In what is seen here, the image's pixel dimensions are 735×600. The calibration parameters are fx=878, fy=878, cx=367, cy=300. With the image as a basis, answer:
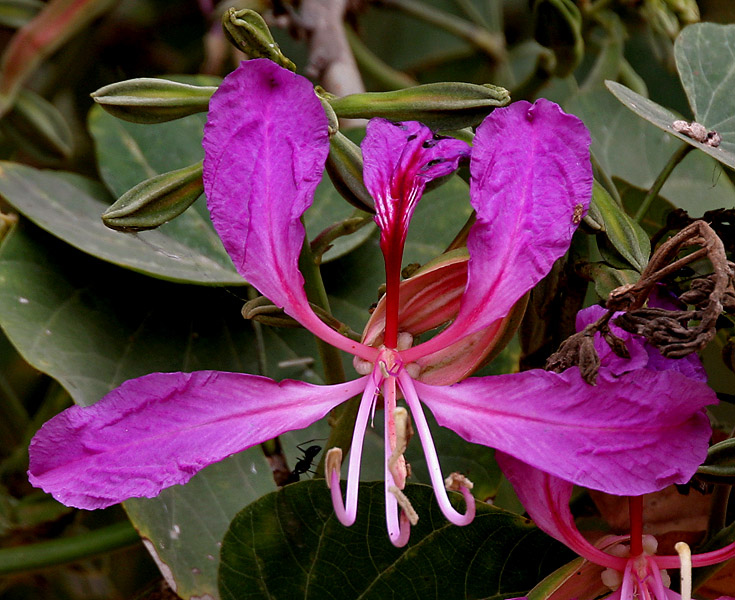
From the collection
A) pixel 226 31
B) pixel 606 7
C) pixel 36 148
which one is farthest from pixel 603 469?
pixel 36 148

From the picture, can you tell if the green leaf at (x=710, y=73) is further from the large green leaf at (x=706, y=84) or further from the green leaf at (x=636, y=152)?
the green leaf at (x=636, y=152)

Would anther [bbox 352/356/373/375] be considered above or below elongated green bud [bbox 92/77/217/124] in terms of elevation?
below

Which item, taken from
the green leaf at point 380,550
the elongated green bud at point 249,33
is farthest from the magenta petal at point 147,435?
the elongated green bud at point 249,33

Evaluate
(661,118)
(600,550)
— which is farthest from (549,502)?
(661,118)

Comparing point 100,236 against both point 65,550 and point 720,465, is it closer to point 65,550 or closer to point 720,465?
point 65,550

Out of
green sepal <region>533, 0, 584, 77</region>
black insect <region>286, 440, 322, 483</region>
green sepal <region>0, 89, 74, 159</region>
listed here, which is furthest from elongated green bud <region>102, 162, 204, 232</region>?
green sepal <region>0, 89, 74, 159</region>

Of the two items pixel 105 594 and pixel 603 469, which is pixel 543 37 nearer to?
pixel 603 469

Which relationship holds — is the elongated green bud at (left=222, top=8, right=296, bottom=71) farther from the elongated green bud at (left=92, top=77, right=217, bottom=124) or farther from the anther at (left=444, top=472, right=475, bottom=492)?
the anther at (left=444, top=472, right=475, bottom=492)
